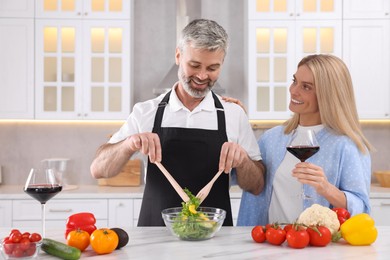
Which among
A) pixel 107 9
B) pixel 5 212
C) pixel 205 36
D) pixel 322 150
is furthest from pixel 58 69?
pixel 322 150

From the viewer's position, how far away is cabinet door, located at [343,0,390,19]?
16.4ft

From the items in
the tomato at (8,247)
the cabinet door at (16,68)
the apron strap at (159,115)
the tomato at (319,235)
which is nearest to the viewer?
the tomato at (8,247)

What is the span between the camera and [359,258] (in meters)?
2.04

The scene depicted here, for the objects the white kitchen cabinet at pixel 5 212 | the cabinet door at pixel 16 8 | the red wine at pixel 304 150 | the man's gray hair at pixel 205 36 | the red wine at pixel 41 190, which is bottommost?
the white kitchen cabinet at pixel 5 212

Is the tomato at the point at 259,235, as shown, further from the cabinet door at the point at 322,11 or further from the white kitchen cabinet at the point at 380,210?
the cabinet door at the point at 322,11

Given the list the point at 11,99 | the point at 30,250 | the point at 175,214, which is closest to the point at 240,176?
the point at 175,214

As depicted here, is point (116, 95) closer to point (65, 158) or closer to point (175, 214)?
point (65, 158)

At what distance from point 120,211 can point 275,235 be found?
2.66 m

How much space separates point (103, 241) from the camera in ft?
6.86

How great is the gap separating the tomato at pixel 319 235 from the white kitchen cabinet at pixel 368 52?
302 centimetres

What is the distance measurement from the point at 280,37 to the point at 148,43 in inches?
50.8

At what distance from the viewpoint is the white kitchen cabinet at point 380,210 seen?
4.68 meters

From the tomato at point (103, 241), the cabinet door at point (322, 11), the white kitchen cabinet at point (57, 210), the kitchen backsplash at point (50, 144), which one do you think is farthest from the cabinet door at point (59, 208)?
the tomato at point (103, 241)

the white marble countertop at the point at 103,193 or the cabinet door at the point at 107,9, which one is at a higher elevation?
the cabinet door at the point at 107,9
